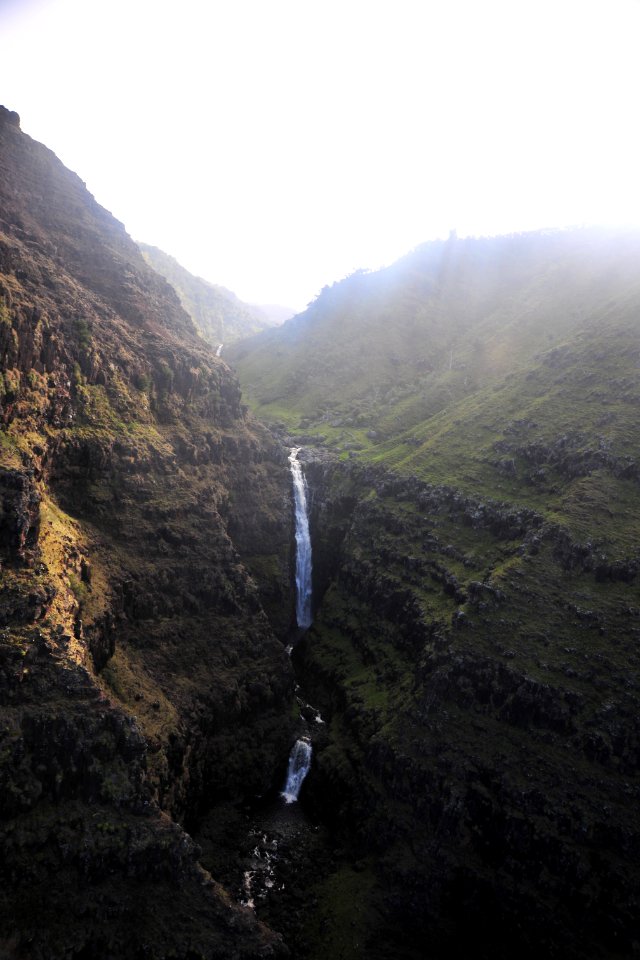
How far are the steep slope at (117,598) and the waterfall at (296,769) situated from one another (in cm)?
199

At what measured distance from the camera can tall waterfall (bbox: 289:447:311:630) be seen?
250 feet

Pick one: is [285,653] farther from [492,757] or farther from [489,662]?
[492,757]

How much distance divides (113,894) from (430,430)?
69.5 meters

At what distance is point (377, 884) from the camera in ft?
147

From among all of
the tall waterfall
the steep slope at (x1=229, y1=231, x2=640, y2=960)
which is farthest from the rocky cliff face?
the tall waterfall

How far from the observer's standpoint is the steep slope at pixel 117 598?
1329 inches

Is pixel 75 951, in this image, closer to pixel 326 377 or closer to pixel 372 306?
pixel 326 377

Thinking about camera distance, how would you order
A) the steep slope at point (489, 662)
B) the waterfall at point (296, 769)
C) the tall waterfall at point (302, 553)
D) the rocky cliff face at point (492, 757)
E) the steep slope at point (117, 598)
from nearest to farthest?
the steep slope at point (117, 598)
the rocky cliff face at point (492, 757)
the steep slope at point (489, 662)
the waterfall at point (296, 769)
the tall waterfall at point (302, 553)

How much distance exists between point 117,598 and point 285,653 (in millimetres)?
19737

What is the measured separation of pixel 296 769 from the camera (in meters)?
55.3

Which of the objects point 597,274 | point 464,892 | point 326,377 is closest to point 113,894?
point 464,892

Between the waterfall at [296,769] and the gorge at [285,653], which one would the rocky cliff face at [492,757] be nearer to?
the gorge at [285,653]

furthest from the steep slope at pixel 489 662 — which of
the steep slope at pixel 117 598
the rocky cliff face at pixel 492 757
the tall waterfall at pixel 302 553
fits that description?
the steep slope at pixel 117 598

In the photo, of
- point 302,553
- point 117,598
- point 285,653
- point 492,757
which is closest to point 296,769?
point 285,653
